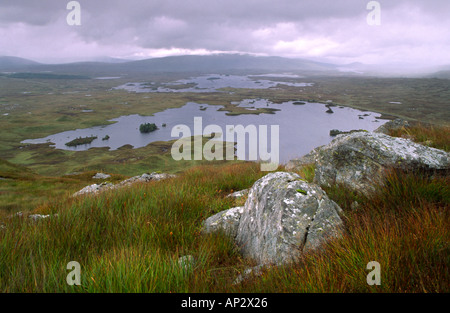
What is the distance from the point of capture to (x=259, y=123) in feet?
408

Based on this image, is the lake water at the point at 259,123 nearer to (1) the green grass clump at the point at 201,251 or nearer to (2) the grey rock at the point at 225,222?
(2) the grey rock at the point at 225,222

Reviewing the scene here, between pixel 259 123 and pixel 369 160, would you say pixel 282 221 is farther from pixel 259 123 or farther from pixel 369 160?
pixel 259 123

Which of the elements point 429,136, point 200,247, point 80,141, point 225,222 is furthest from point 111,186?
point 80,141

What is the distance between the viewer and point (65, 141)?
403ft

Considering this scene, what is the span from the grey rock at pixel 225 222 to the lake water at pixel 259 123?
279 ft

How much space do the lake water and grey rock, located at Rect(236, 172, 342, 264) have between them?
3361 inches

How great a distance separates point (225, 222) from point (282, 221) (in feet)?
4.38

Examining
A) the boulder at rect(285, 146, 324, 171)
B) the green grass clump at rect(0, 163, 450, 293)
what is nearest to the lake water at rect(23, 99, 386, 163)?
the boulder at rect(285, 146, 324, 171)

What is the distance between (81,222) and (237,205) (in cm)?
328

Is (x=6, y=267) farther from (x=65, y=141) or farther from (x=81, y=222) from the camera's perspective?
(x=65, y=141)

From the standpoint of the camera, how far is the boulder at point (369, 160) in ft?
15.4

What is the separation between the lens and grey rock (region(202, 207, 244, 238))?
4.37 meters

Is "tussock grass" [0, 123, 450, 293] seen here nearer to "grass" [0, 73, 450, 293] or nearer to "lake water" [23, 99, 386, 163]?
"grass" [0, 73, 450, 293]
